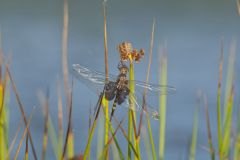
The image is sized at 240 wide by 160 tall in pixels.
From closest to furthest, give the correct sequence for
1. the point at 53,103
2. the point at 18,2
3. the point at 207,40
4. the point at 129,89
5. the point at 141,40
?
the point at 129,89, the point at 53,103, the point at 141,40, the point at 207,40, the point at 18,2

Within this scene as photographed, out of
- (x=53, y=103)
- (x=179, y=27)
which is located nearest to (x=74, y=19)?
(x=179, y=27)

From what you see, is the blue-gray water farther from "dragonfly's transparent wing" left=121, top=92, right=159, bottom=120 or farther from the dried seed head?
the dried seed head

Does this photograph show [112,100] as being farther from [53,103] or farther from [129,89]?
[53,103]

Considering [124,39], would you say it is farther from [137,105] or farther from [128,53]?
[128,53]

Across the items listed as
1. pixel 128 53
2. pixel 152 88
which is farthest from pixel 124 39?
pixel 128 53

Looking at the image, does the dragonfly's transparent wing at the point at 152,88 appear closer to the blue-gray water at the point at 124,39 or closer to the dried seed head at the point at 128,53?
the dried seed head at the point at 128,53

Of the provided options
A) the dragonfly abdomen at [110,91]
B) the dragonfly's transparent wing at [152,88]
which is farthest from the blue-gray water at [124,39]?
the dragonfly abdomen at [110,91]
